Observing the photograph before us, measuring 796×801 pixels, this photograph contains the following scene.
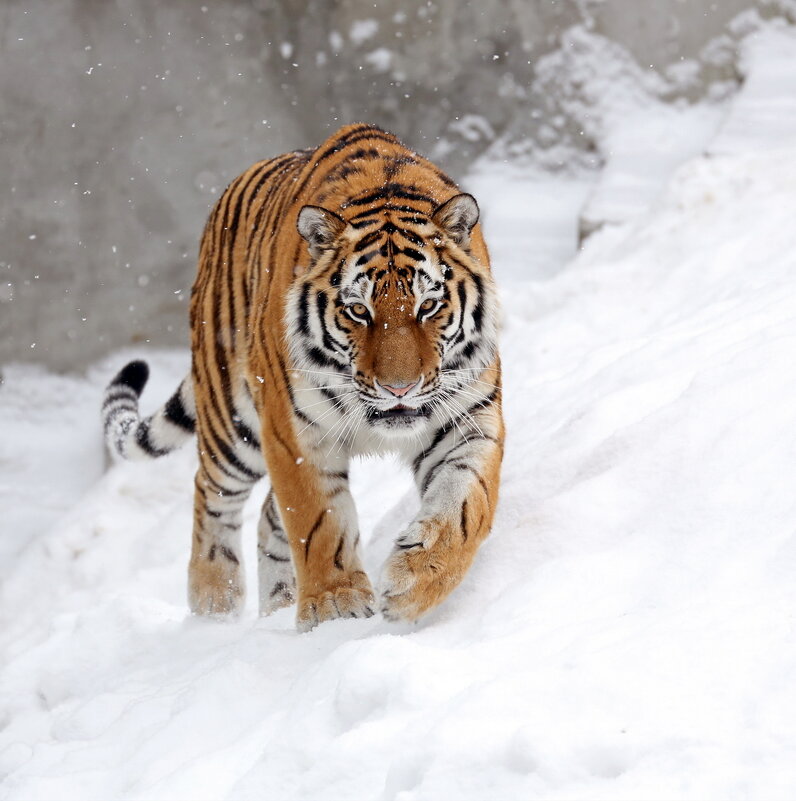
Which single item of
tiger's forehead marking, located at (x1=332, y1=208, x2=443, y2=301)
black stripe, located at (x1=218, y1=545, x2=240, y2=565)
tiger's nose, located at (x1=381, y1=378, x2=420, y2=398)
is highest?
tiger's forehead marking, located at (x1=332, y1=208, x2=443, y2=301)

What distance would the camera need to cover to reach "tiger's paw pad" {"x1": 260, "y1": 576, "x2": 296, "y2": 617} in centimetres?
378

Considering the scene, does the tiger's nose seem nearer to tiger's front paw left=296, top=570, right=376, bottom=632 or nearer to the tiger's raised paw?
tiger's front paw left=296, top=570, right=376, bottom=632

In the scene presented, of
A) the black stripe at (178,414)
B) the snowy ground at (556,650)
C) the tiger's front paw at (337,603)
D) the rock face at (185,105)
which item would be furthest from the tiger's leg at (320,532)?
the rock face at (185,105)

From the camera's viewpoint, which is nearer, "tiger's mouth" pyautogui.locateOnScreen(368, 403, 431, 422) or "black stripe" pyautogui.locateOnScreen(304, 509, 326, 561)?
"tiger's mouth" pyautogui.locateOnScreen(368, 403, 431, 422)

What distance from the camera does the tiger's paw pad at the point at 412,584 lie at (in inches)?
90.7

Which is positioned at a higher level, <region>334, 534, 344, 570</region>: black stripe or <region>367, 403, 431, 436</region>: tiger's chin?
<region>367, 403, 431, 436</region>: tiger's chin

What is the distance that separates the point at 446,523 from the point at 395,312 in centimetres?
46

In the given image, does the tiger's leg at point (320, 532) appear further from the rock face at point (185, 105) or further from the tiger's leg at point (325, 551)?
the rock face at point (185, 105)

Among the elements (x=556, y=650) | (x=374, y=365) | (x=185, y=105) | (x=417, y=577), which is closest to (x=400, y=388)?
(x=374, y=365)

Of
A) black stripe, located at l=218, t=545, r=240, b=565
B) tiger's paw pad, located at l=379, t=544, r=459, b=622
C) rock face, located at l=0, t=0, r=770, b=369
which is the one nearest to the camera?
tiger's paw pad, located at l=379, t=544, r=459, b=622

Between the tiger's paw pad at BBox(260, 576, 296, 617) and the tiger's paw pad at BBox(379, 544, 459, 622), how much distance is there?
4.90 ft

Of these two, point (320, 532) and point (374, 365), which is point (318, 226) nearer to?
point (374, 365)

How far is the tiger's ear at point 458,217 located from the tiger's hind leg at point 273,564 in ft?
4.47

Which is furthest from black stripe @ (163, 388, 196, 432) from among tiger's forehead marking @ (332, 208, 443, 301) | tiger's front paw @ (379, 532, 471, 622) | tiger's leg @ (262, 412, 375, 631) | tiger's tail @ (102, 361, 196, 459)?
tiger's front paw @ (379, 532, 471, 622)
